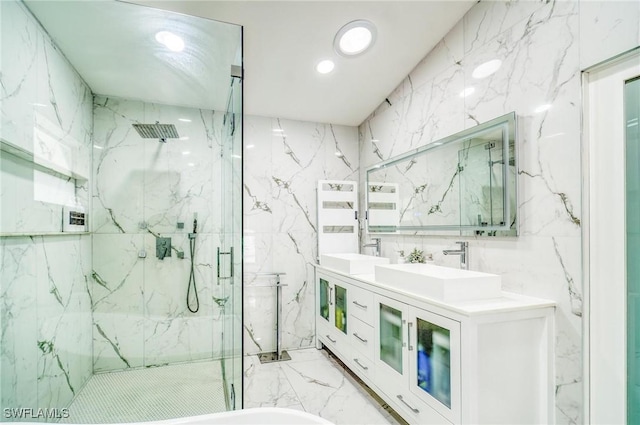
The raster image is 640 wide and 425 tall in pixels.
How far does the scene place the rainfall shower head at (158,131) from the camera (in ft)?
6.68

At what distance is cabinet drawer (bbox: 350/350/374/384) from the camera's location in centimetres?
215

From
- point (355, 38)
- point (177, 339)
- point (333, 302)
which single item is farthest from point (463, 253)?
point (177, 339)

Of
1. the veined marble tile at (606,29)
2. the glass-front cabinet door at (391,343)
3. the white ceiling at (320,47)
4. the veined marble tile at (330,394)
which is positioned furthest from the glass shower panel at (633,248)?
the veined marble tile at (330,394)

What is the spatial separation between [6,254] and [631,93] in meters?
2.70

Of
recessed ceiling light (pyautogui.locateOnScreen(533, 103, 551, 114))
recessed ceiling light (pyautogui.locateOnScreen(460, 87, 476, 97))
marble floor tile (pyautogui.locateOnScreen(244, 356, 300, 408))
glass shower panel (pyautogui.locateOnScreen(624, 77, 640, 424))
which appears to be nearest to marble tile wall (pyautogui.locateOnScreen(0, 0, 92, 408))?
marble floor tile (pyautogui.locateOnScreen(244, 356, 300, 408))

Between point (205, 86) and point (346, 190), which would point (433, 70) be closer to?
point (346, 190)

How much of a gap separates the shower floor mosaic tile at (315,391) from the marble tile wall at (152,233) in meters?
0.54

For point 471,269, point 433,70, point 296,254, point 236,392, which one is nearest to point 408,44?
point 433,70

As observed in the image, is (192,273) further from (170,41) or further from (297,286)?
(170,41)

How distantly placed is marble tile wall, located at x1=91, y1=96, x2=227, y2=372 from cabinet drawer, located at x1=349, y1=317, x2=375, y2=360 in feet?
3.20

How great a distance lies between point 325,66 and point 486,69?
1154mm

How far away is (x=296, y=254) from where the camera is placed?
3.17 meters

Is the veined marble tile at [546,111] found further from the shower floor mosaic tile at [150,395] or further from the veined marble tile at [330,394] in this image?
the shower floor mosaic tile at [150,395]

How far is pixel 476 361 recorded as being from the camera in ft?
4.50
